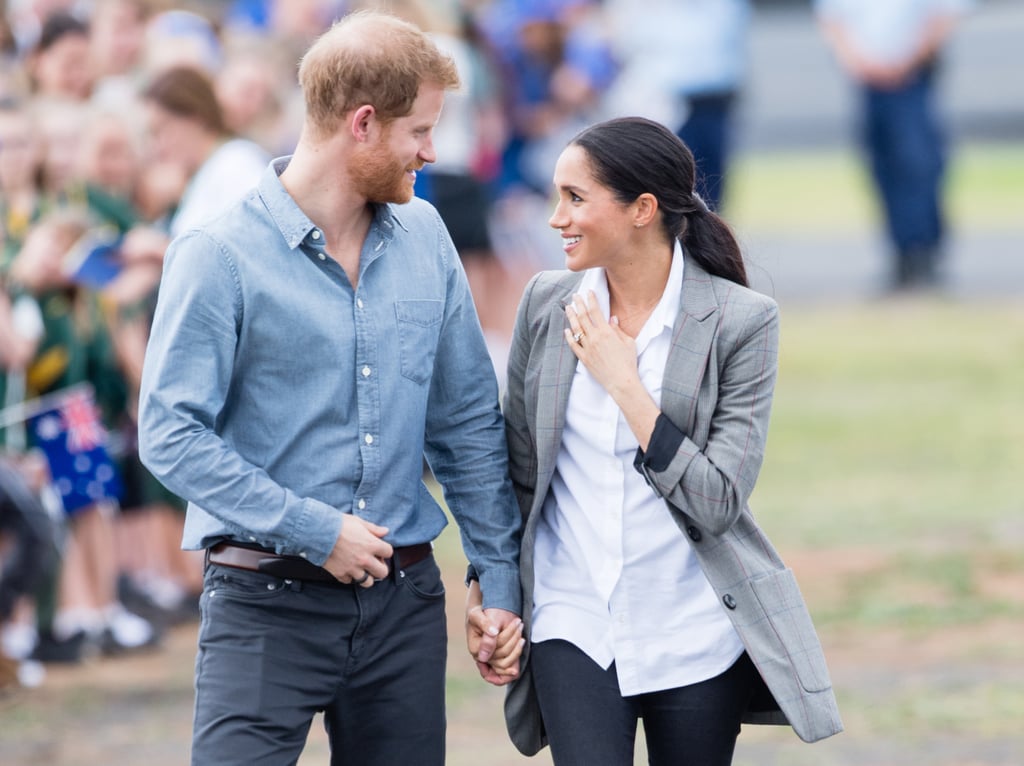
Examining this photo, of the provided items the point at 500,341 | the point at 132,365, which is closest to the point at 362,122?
the point at 132,365

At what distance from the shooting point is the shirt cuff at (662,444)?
3.63m

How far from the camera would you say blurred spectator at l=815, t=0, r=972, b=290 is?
14688 millimetres

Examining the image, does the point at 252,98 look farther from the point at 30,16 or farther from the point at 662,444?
the point at 662,444

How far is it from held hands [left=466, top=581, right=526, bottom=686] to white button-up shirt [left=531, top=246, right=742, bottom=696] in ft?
0.19

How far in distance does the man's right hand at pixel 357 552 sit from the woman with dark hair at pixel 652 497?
392mm

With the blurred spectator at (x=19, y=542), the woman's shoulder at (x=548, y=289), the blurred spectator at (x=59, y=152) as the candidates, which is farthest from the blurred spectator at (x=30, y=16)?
the woman's shoulder at (x=548, y=289)

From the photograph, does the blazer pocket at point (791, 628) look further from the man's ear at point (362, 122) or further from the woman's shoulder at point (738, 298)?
the man's ear at point (362, 122)

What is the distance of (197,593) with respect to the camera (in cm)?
779

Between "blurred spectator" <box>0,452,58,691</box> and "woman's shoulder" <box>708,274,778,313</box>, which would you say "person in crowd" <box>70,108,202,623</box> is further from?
"woman's shoulder" <box>708,274,778,313</box>

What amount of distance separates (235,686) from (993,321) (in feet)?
36.6

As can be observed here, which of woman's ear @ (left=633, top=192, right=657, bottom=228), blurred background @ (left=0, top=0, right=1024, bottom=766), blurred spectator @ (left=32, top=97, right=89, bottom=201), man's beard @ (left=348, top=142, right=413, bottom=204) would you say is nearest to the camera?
man's beard @ (left=348, top=142, right=413, bottom=204)

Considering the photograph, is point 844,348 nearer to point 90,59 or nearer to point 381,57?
point 90,59

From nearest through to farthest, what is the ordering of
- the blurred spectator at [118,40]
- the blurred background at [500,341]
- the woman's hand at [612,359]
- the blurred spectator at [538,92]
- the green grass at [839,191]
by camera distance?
the woman's hand at [612,359] < the blurred background at [500,341] < the blurred spectator at [118,40] < the blurred spectator at [538,92] < the green grass at [839,191]

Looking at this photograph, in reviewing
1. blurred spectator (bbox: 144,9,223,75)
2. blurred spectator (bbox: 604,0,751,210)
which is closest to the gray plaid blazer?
blurred spectator (bbox: 144,9,223,75)
